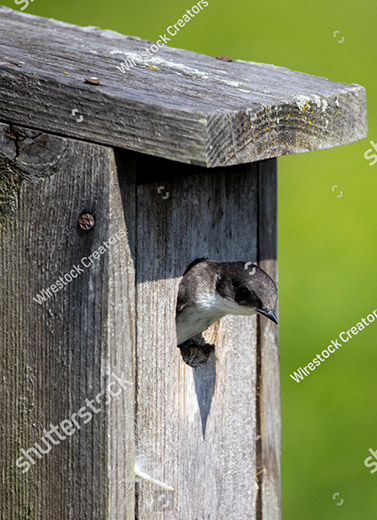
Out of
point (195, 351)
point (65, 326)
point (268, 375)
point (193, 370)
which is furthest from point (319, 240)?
point (65, 326)

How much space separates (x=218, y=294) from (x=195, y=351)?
0.71 feet

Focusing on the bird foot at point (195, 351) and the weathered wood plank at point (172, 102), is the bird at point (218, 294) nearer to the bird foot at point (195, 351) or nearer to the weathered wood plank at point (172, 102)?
the bird foot at point (195, 351)

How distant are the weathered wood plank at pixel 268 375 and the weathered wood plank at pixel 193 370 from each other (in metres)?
0.03

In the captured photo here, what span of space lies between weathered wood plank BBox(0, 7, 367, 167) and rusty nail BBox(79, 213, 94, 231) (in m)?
0.18

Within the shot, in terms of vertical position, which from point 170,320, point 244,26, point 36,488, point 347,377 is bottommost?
point 36,488

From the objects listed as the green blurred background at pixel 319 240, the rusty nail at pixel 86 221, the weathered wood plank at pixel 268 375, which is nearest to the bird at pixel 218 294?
the weathered wood plank at pixel 268 375

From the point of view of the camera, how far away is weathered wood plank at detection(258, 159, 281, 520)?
3152 millimetres

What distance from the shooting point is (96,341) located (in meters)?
2.40

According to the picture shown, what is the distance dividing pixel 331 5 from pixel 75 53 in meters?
4.81

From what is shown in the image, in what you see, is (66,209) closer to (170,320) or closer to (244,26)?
(170,320)

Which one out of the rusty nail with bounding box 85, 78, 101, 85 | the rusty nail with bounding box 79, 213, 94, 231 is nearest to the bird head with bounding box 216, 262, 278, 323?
the rusty nail with bounding box 79, 213, 94, 231

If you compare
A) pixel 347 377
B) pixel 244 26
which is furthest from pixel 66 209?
pixel 244 26

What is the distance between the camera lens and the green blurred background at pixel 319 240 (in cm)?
479

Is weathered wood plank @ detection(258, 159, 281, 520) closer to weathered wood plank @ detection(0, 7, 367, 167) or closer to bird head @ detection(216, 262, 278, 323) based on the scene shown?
bird head @ detection(216, 262, 278, 323)
